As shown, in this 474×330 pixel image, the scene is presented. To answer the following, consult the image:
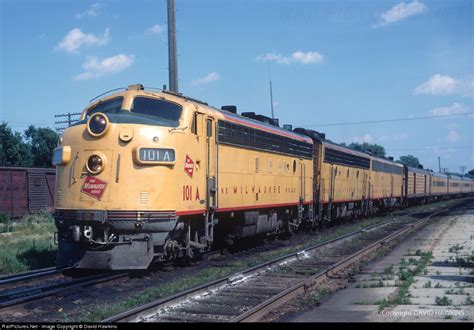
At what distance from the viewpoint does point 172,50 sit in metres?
19.1

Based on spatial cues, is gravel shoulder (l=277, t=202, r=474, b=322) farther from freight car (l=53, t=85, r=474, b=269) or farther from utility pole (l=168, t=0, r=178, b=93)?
utility pole (l=168, t=0, r=178, b=93)

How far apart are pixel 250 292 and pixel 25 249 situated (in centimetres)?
882

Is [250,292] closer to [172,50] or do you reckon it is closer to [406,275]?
[406,275]

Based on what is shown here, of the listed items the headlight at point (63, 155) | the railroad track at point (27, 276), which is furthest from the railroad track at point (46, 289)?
the headlight at point (63, 155)

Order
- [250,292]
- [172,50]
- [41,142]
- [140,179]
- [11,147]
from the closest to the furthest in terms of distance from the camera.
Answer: [250,292], [140,179], [172,50], [11,147], [41,142]

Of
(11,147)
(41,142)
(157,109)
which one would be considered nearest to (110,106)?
(157,109)

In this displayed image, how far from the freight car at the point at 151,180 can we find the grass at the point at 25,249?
3.63 m

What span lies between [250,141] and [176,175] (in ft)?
14.4

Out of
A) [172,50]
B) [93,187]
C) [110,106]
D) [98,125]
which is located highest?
[172,50]

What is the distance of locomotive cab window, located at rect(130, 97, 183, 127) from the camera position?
11.4 metres

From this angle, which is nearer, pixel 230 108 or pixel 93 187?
pixel 93 187

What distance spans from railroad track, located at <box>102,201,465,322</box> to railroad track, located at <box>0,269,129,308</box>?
252 centimetres

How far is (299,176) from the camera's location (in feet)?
63.3

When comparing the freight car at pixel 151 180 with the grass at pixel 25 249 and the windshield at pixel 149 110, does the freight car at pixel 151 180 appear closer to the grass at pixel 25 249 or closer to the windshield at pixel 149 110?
Result: the windshield at pixel 149 110
